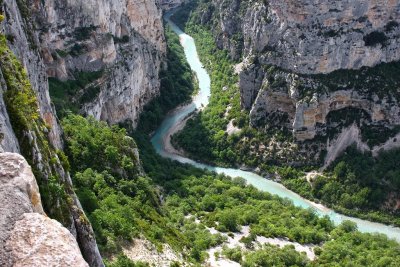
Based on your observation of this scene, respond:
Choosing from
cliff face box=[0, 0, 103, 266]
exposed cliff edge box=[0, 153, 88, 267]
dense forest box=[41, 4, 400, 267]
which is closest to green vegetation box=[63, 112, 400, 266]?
dense forest box=[41, 4, 400, 267]

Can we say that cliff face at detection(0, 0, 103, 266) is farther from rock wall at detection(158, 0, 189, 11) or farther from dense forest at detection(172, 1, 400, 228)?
rock wall at detection(158, 0, 189, 11)

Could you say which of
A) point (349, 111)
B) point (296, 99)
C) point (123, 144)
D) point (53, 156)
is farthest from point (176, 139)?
point (53, 156)

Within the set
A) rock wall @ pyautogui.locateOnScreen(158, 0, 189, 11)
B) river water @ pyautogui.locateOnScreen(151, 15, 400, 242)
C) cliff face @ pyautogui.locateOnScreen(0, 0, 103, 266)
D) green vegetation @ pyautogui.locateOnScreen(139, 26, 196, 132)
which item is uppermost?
rock wall @ pyautogui.locateOnScreen(158, 0, 189, 11)

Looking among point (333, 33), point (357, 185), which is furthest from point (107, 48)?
point (357, 185)

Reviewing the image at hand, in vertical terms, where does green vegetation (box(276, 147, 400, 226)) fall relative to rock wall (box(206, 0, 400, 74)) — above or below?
below

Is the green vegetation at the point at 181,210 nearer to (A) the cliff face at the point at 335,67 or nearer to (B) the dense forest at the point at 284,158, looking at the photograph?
(B) the dense forest at the point at 284,158

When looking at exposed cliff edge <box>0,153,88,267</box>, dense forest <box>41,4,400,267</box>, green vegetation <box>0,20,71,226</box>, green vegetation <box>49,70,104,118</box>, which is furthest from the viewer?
green vegetation <box>49,70,104,118</box>

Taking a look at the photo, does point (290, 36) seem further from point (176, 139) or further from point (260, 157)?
point (176, 139)
